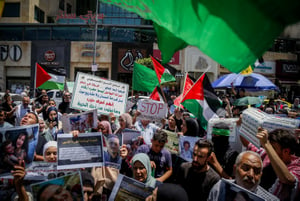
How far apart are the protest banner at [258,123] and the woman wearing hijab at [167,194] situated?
35.8 inches

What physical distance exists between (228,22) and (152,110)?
437cm

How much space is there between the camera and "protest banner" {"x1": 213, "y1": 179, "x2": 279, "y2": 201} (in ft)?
6.89

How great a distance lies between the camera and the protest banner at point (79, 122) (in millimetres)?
4086

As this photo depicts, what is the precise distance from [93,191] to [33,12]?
34.8 m

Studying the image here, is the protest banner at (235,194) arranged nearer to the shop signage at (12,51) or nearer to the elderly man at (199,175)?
the elderly man at (199,175)

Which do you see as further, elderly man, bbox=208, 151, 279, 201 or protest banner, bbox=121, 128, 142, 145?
protest banner, bbox=121, 128, 142, 145

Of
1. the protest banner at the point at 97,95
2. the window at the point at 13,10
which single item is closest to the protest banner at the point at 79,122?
the protest banner at the point at 97,95

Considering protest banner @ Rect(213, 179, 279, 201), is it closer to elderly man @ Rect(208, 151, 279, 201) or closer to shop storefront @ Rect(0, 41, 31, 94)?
elderly man @ Rect(208, 151, 279, 201)

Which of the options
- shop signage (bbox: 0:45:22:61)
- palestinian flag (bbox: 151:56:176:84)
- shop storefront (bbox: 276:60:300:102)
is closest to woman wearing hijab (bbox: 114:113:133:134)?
palestinian flag (bbox: 151:56:176:84)

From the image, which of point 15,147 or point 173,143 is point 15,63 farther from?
point 15,147

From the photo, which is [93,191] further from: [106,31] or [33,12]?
[33,12]

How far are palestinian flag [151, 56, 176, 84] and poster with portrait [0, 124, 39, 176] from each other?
4663mm

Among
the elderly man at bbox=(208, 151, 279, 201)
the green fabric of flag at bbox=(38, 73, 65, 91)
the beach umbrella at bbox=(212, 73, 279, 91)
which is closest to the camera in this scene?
the elderly man at bbox=(208, 151, 279, 201)

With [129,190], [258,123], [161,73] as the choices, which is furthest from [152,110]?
[129,190]
